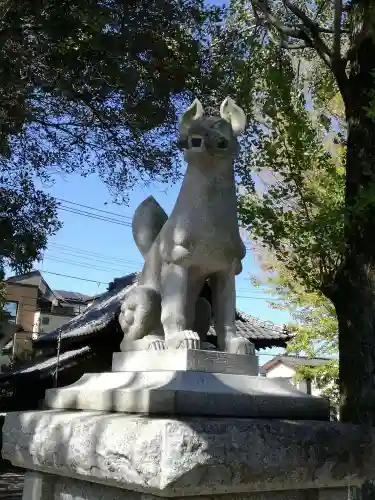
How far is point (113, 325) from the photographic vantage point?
1116 centimetres

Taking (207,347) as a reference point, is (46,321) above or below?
above

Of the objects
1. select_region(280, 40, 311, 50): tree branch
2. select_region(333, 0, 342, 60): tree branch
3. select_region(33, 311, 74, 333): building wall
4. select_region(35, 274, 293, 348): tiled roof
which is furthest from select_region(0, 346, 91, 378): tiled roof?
select_region(33, 311, 74, 333): building wall

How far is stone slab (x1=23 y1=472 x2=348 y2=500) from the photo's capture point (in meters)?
2.43

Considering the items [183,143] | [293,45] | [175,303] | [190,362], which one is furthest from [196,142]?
[293,45]

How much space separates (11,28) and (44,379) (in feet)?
32.2

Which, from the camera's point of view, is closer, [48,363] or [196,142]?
[196,142]

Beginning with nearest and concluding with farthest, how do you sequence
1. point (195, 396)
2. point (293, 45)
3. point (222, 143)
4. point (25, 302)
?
point (195, 396) < point (222, 143) < point (293, 45) < point (25, 302)

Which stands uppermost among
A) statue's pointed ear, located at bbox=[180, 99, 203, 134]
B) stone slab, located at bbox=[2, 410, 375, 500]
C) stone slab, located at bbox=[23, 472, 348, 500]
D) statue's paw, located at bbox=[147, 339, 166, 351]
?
statue's pointed ear, located at bbox=[180, 99, 203, 134]

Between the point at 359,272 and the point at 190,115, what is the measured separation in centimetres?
311

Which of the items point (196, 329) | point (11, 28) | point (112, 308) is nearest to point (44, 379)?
point (112, 308)

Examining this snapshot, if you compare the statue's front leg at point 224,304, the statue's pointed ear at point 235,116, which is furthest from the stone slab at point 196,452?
the statue's pointed ear at point 235,116

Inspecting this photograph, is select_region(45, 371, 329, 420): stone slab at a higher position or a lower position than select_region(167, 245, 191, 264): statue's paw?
lower

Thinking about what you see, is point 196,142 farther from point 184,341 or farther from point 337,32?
point 337,32

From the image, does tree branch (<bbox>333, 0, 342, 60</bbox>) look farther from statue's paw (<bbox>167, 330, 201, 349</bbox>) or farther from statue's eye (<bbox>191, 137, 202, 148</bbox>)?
statue's paw (<bbox>167, 330, 201, 349</bbox>)
